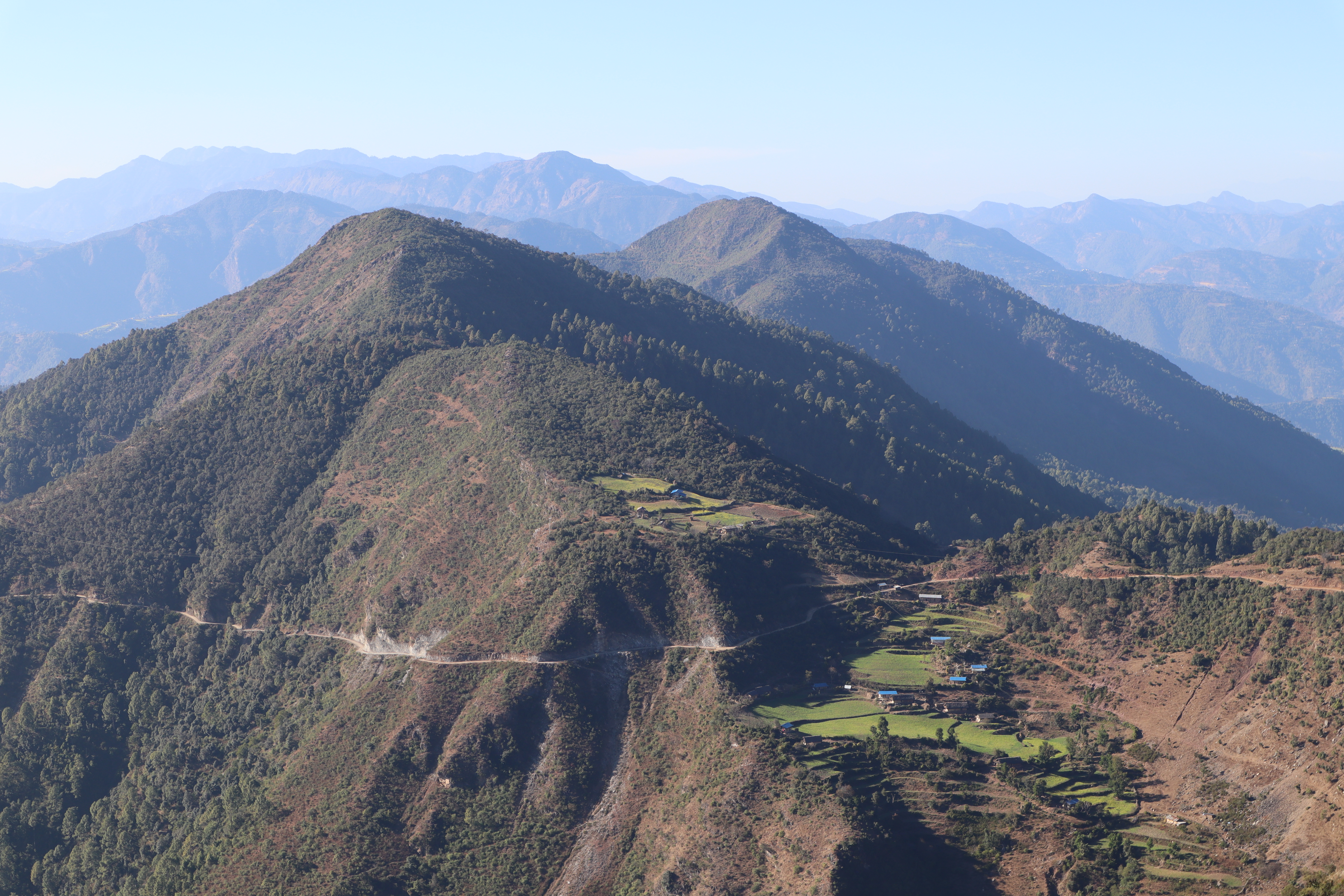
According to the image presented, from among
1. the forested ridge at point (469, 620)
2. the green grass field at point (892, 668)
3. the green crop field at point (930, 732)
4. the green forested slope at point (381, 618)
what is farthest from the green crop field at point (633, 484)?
the green crop field at point (930, 732)

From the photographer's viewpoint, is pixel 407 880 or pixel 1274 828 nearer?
pixel 1274 828

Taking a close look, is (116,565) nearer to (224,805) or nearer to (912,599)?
(224,805)

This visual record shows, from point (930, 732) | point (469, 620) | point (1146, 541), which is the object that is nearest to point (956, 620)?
point (930, 732)

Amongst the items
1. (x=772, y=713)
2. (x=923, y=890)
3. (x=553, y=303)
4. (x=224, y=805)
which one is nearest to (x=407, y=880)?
(x=224, y=805)

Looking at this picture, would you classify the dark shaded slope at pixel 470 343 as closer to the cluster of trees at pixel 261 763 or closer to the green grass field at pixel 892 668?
the cluster of trees at pixel 261 763

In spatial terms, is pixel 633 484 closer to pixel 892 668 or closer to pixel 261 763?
pixel 892 668

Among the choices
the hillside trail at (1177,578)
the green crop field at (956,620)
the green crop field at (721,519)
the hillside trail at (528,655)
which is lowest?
the hillside trail at (528,655)

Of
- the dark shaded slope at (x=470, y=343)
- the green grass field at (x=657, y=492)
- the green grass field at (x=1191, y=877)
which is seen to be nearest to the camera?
the green grass field at (x=1191, y=877)
